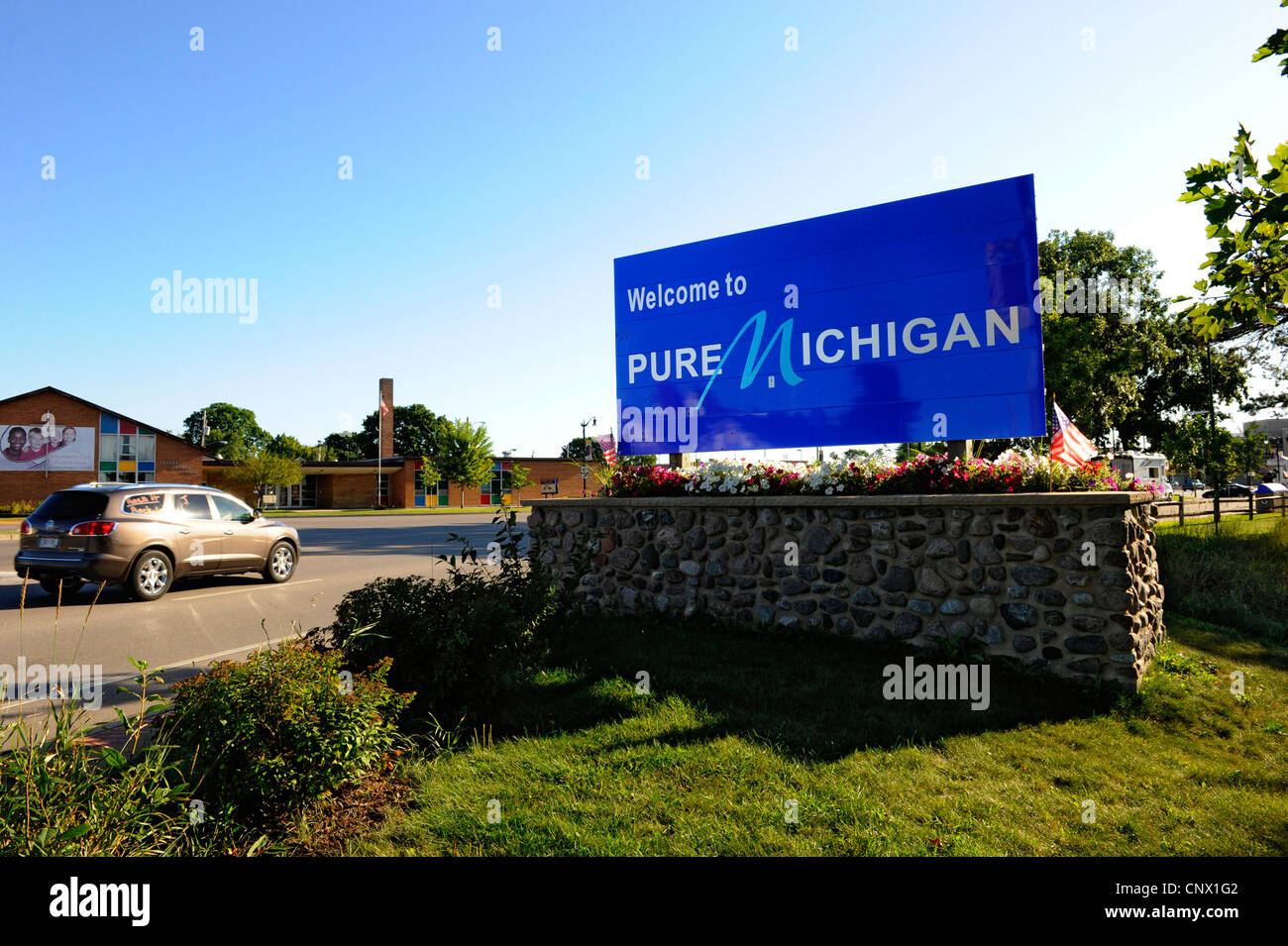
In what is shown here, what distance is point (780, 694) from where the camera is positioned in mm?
5453

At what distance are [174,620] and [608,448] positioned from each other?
5.83 meters

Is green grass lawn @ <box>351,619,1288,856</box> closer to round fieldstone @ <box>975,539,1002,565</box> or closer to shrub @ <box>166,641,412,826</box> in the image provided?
shrub @ <box>166,641,412,826</box>

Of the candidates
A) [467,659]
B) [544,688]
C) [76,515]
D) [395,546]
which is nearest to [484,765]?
[467,659]

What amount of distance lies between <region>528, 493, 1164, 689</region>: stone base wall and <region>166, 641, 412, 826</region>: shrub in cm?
327

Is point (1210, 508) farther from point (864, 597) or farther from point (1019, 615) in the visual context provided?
point (864, 597)

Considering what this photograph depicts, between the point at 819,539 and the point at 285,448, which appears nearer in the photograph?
the point at 819,539

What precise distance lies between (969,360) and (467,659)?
5390mm

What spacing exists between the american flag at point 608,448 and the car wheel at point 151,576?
269 inches

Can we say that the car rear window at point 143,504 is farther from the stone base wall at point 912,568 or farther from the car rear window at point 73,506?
the stone base wall at point 912,568

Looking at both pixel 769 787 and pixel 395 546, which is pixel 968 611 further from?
pixel 395 546

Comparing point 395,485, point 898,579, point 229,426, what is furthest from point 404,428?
point 898,579

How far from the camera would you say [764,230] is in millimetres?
8172

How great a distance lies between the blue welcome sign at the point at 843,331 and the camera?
689cm

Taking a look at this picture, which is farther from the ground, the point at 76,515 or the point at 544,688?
the point at 76,515
